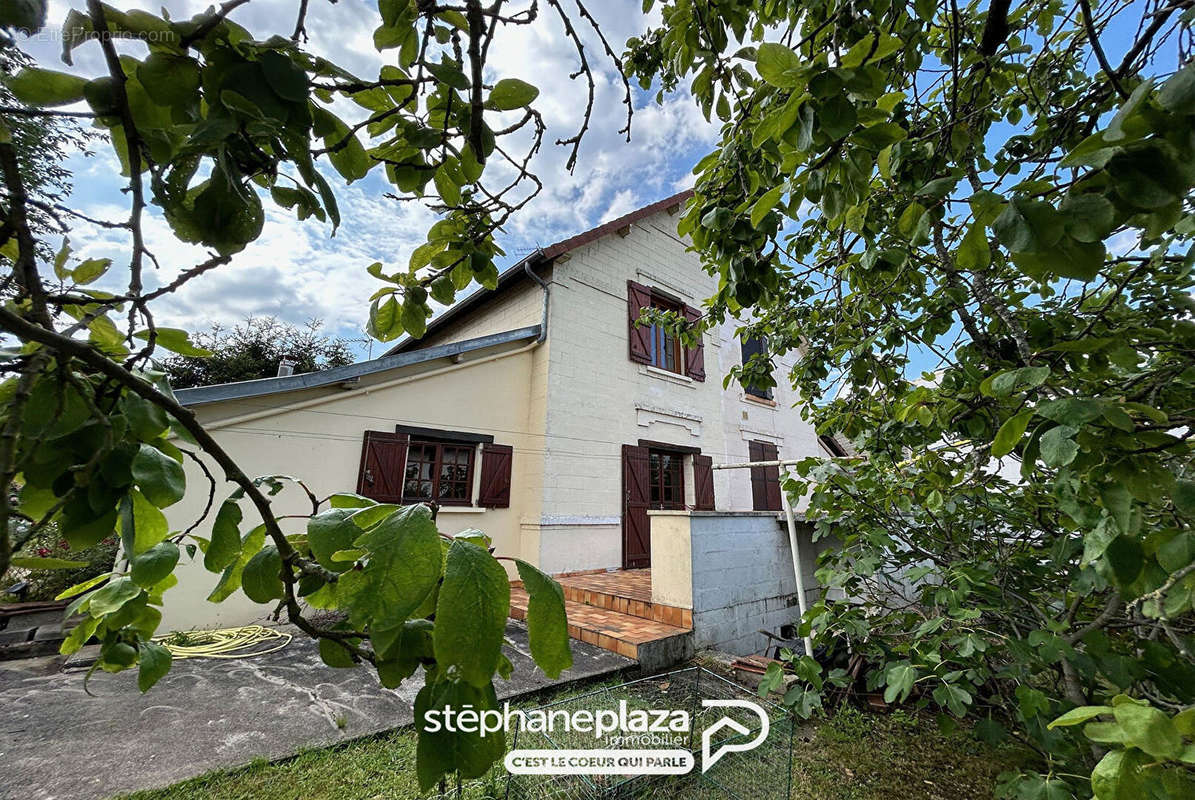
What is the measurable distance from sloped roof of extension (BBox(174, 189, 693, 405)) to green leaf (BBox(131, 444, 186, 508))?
3.02 meters

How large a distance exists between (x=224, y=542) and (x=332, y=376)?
5250 millimetres

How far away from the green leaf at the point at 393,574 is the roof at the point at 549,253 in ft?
18.6

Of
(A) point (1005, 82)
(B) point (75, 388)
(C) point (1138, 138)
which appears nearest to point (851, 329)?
(A) point (1005, 82)

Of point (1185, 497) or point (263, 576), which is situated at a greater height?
point (1185, 497)

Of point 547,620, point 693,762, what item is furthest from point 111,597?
point 693,762

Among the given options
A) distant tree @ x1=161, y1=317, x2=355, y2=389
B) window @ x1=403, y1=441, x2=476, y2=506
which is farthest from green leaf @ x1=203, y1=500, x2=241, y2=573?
distant tree @ x1=161, y1=317, x2=355, y2=389

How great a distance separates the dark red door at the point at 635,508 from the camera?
6996mm

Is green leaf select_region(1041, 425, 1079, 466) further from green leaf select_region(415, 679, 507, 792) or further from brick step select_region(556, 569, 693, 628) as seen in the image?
brick step select_region(556, 569, 693, 628)

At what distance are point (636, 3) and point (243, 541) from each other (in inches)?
73.5

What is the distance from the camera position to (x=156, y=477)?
0.48 m

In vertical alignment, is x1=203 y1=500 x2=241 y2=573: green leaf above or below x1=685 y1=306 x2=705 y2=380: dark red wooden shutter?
below

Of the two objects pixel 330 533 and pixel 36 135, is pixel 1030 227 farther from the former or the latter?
pixel 36 135

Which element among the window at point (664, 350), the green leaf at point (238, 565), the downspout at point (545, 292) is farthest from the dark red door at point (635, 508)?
the green leaf at point (238, 565)

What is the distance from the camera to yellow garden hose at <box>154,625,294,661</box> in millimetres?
3721
